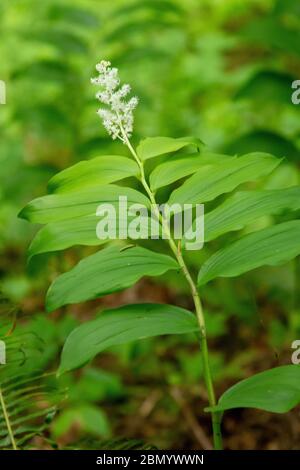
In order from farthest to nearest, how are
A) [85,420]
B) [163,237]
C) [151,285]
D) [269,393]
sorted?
1. [151,285]
2. [85,420]
3. [163,237]
4. [269,393]

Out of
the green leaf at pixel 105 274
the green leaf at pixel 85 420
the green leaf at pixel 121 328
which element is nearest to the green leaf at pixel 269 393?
the green leaf at pixel 121 328

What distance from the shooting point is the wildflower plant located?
3.70ft

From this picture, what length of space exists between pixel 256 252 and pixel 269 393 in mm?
264

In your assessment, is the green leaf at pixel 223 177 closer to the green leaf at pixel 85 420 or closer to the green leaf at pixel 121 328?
the green leaf at pixel 121 328

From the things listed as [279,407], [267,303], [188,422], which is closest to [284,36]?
[267,303]

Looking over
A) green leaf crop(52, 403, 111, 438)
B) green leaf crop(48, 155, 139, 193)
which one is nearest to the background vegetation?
green leaf crop(52, 403, 111, 438)

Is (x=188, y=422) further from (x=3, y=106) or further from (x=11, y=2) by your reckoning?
(x=11, y=2)

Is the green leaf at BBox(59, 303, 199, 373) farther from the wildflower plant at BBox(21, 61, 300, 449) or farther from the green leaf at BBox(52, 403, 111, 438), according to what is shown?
the green leaf at BBox(52, 403, 111, 438)

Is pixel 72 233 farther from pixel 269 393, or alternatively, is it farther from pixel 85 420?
pixel 85 420

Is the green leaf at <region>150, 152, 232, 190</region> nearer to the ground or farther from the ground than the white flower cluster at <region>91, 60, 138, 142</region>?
nearer to the ground

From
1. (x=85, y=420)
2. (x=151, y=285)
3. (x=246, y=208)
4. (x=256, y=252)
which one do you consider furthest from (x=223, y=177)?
(x=151, y=285)

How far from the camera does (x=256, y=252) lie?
3.85ft

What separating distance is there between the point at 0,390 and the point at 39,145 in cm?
359
